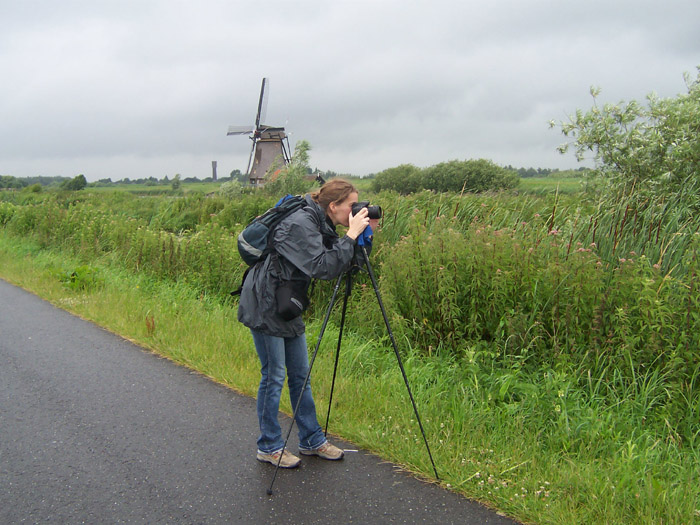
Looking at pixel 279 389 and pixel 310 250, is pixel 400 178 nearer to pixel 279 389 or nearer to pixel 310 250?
pixel 279 389

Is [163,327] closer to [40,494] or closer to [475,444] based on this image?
[40,494]

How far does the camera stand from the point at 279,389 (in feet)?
13.9

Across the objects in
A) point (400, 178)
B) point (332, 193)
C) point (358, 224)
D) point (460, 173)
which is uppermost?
point (460, 173)

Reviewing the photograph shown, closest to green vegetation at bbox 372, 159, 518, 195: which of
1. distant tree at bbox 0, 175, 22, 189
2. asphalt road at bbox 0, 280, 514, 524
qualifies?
asphalt road at bbox 0, 280, 514, 524

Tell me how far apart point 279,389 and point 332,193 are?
1.47 metres

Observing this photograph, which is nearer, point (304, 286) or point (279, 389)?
point (304, 286)

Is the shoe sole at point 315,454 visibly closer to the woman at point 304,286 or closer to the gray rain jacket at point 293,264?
the woman at point 304,286

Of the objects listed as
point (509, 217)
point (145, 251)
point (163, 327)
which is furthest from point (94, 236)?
point (509, 217)

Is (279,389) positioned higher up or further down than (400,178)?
further down

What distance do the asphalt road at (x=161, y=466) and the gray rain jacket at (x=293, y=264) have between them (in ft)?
3.60

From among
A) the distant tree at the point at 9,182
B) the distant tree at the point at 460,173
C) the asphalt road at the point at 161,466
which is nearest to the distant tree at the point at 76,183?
the distant tree at the point at 9,182

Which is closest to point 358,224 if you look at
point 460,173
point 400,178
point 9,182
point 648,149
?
point 648,149

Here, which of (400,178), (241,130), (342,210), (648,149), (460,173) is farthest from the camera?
(241,130)

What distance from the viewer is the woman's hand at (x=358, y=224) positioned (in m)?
3.97
